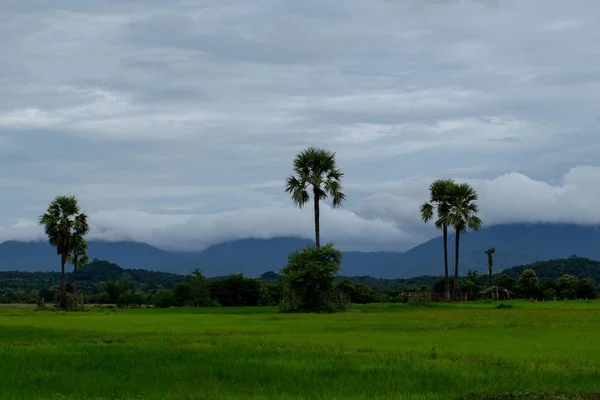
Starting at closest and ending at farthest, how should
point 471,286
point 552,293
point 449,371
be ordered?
point 449,371
point 552,293
point 471,286

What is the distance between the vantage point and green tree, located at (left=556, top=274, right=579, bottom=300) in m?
109

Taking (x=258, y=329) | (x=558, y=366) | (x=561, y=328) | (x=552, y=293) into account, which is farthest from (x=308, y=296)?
(x=552, y=293)

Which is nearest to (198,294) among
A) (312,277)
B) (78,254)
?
(78,254)

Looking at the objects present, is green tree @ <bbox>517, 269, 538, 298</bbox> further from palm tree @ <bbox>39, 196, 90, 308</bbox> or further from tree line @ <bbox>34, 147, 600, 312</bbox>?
palm tree @ <bbox>39, 196, 90, 308</bbox>

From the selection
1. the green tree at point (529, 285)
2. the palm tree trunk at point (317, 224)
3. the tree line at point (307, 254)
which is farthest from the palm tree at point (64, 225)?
the green tree at point (529, 285)

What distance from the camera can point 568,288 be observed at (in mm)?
109375

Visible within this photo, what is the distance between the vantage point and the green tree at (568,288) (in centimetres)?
10890

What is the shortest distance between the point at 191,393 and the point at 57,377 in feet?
17.0

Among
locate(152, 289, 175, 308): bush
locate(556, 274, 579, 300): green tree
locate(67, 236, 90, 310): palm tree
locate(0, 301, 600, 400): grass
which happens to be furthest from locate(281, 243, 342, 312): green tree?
locate(556, 274, 579, 300): green tree

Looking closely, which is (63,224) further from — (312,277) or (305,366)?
(305,366)

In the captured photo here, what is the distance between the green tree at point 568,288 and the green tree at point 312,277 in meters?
57.6

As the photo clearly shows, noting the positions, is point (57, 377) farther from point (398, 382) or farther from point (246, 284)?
point (246, 284)

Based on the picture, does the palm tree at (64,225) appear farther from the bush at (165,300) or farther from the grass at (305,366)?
the grass at (305,366)

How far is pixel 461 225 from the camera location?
89.8 metres
